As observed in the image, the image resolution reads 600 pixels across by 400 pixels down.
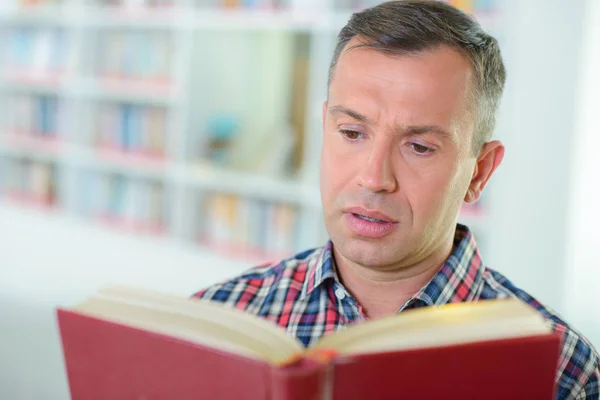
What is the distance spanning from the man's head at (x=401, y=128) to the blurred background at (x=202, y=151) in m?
1.72

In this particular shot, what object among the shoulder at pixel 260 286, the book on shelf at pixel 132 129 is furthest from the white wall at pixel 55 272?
the shoulder at pixel 260 286

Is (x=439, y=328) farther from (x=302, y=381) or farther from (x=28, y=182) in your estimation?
(x=28, y=182)

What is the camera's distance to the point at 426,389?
81 cm

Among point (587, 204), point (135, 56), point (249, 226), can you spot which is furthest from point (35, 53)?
point (587, 204)

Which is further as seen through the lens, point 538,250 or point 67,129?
point 67,129

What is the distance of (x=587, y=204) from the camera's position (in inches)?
111

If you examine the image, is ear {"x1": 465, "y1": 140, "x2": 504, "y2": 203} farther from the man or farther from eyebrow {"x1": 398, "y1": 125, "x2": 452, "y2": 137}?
eyebrow {"x1": 398, "y1": 125, "x2": 452, "y2": 137}

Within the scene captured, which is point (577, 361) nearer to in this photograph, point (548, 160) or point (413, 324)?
point (413, 324)

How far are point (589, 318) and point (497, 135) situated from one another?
770 millimetres

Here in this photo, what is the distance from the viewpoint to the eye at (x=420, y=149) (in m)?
1.15

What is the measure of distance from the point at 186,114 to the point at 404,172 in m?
3.03

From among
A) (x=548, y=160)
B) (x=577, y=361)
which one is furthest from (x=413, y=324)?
(x=548, y=160)

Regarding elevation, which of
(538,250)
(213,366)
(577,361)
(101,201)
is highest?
(213,366)

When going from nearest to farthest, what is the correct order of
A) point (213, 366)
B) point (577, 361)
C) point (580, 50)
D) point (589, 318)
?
1. point (213, 366)
2. point (577, 361)
3. point (580, 50)
4. point (589, 318)
